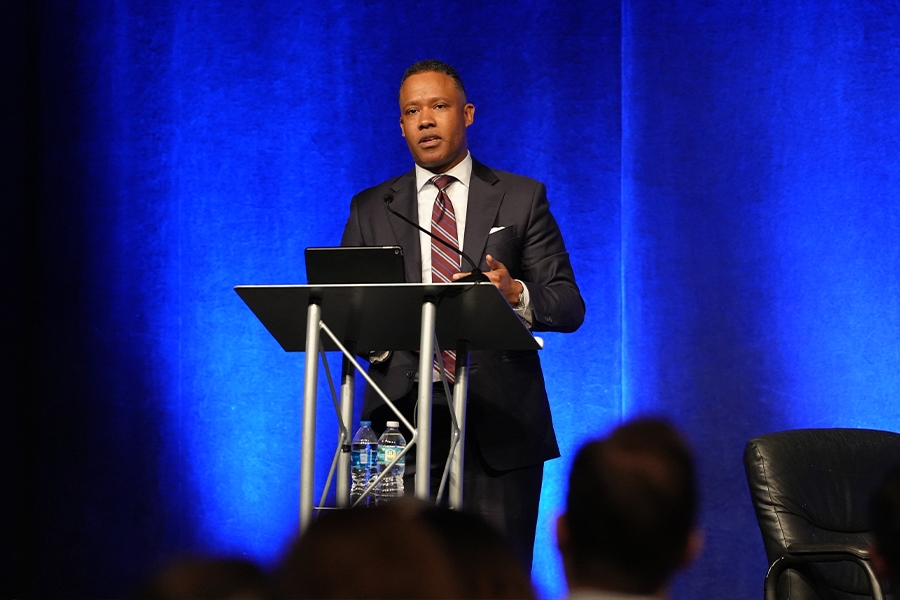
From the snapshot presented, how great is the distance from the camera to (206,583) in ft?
2.36

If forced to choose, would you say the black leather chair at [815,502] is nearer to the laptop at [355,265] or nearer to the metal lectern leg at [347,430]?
the metal lectern leg at [347,430]

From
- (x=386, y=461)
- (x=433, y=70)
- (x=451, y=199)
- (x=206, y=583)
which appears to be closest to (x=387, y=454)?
(x=386, y=461)

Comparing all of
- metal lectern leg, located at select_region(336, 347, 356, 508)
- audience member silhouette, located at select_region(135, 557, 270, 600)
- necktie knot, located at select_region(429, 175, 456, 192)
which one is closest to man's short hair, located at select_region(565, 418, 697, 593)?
audience member silhouette, located at select_region(135, 557, 270, 600)

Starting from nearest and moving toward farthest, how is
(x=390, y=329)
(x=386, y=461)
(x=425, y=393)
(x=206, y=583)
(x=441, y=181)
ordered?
(x=206, y=583) < (x=425, y=393) < (x=390, y=329) < (x=386, y=461) < (x=441, y=181)

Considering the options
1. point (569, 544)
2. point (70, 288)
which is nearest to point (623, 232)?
point (70, 288)

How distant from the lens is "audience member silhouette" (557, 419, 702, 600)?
1223 mm

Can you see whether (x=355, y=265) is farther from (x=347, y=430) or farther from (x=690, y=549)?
(x=690, y=549)

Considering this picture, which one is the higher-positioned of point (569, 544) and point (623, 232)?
point (623, 232)

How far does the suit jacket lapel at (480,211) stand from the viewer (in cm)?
276

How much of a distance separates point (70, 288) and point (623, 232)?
2277 mm

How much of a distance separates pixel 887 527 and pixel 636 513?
37 centimetres

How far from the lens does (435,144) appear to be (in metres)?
2.87

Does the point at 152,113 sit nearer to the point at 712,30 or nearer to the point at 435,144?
the point at 435,144

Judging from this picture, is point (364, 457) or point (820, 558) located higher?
point (364, 457)
